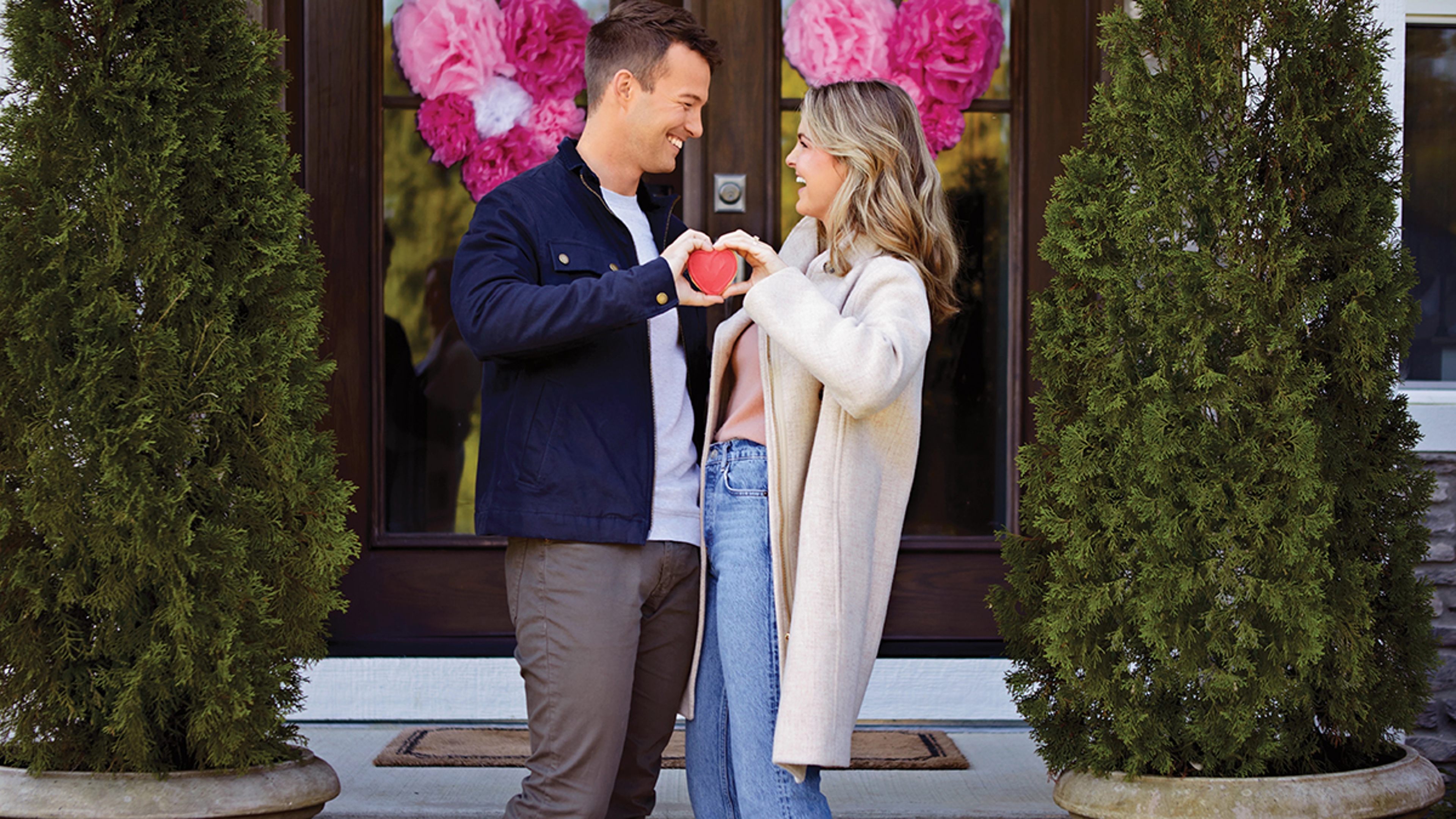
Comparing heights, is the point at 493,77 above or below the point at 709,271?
above

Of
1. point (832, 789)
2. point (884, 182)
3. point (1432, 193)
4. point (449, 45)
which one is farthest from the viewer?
point (449, 45)

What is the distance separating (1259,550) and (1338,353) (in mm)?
439

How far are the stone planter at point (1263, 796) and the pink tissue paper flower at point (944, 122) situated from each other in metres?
2.35

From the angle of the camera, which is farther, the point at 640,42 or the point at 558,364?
the point at 640,42

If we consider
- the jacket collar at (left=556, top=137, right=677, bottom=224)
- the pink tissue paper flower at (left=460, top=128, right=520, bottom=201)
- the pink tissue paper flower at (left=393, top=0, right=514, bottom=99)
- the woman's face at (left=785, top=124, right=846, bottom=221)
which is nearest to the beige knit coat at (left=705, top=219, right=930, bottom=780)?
the woman's face at (left=785, top=124, right=846, bottom=221)

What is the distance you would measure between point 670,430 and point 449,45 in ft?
7.37

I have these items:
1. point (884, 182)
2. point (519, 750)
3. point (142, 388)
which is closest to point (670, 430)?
point (884, 182)

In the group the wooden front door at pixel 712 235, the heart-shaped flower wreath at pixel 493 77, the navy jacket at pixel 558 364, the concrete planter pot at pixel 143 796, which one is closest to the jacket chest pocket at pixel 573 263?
the navy jacket at pixel 558 364

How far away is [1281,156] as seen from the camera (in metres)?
2.43

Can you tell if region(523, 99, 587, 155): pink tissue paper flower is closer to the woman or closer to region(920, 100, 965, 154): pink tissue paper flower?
region(920, 100, 965, 154): pink tissue paper flower

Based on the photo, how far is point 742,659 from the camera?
7.24 feet

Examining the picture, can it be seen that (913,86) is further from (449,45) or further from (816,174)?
(816,174)

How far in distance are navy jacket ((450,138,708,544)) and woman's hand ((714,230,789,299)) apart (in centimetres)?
11

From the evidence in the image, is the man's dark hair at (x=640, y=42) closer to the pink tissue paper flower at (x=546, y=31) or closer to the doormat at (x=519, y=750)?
the pink tissue paper flower at (x=546, y=31)
